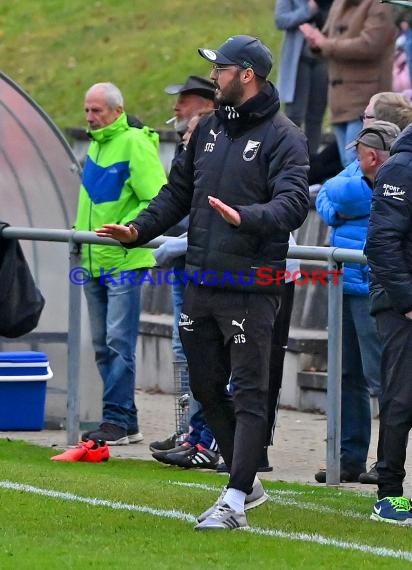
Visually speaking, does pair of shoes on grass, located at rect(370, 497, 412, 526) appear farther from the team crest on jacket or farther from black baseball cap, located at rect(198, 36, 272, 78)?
black baseball cap, located at rect(198, 36, 272, 78)

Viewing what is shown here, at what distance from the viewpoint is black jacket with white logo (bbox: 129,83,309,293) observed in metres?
7.06

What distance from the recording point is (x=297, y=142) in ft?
23.3

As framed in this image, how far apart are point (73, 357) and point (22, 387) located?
0.74 metres

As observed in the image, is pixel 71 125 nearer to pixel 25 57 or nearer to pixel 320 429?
pixel 25 57

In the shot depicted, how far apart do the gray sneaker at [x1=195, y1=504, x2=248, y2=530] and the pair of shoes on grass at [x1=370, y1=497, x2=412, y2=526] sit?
731 millimetres

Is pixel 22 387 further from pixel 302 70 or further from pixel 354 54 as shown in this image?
pixel 302 70

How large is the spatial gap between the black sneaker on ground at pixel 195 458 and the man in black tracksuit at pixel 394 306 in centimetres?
205

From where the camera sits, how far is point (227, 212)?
6664 mm

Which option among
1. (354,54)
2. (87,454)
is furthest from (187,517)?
(354,54)

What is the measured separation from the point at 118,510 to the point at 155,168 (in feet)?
11.3

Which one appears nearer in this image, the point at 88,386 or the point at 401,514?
the point at 401,514

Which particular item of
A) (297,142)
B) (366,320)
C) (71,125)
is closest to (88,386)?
(366,320)

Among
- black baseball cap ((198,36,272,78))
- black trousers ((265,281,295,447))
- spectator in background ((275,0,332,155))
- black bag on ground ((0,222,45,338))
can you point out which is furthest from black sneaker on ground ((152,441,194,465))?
spectator in background ((275,0,332,155))

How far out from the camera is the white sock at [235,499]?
7.02 metres
